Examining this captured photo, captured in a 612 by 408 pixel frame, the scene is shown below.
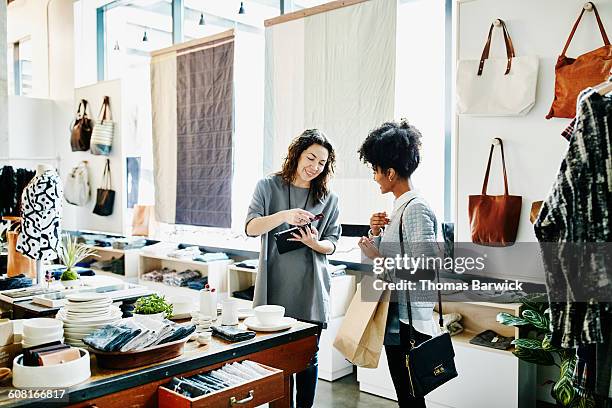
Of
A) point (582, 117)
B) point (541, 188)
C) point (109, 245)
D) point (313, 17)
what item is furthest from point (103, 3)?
point (582, 117)

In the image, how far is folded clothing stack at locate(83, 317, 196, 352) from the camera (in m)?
1.78

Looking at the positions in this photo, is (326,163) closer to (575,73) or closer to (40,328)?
(575,73)

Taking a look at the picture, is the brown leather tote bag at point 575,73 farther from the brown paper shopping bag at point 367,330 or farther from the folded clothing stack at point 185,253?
the folded clothing stack at point 185,253

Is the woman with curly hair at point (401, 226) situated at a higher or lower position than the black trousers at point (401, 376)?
higher

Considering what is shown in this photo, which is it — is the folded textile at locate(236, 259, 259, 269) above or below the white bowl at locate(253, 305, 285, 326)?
below

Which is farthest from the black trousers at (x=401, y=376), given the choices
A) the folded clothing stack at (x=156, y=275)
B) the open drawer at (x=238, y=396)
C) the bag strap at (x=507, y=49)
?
the folded clothing stack at (x=156, y=275)

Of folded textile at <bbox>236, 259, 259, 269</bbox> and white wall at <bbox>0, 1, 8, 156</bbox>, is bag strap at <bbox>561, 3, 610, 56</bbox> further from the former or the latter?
white wall at <bbox>0, 1, 8, 156</bbox>

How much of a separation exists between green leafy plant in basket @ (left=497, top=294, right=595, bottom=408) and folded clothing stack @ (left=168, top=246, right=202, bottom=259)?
287 cm

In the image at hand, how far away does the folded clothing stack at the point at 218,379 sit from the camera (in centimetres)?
179

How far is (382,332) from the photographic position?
2.31m

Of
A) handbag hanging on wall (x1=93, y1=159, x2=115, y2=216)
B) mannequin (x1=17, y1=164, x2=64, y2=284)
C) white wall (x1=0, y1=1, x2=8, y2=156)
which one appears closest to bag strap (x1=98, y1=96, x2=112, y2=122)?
handbag hanging on wall (x1=93, y1=159, x2=115, y2=216)

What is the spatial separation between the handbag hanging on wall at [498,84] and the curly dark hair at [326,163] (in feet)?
3.08

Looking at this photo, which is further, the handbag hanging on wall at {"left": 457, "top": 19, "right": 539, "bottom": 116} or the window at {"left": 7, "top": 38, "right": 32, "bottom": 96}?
the window at {"left": 7, "top": 38, "right": 32, "bottom": 96}

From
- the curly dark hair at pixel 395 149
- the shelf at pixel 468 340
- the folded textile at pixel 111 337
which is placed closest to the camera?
the folded textile at pixel 111 337
